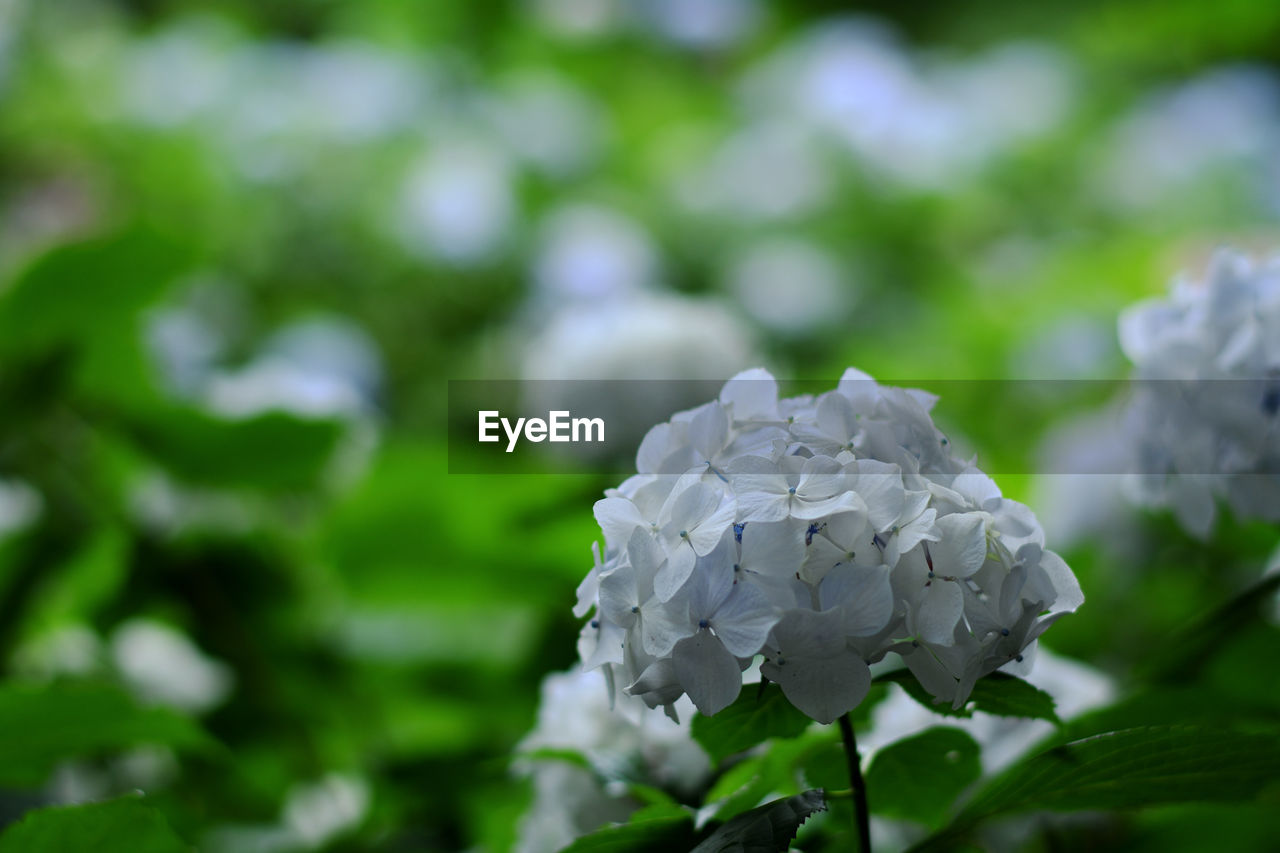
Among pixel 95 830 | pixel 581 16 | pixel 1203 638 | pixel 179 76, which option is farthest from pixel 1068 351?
pixel 179 76

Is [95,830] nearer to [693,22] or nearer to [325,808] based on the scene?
[325,808]

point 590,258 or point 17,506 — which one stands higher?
point 590,258

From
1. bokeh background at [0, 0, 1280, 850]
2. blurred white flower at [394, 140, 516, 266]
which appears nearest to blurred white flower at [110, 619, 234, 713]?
bokeh background at [0, 0, 1280, 850]

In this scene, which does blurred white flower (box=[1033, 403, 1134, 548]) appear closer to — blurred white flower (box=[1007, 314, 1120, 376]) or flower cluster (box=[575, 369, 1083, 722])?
blurred white flower (box=[1007, 314, 1120, 376])

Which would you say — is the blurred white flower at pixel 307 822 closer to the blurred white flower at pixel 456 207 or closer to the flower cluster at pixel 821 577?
the flower cluster at pixel 821 577

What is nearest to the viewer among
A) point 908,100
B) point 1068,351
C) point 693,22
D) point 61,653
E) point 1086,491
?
point 61,653

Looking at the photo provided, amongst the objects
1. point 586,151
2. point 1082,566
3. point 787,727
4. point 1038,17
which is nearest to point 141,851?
point 787,727

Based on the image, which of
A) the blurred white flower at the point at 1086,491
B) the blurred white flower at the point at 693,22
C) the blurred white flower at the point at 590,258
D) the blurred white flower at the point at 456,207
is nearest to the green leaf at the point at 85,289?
the blurred white flower at the point at 1086,491
